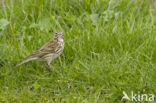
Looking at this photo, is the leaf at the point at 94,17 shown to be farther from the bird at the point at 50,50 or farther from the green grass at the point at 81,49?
the bird at the point at 50,50

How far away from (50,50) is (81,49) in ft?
1.93

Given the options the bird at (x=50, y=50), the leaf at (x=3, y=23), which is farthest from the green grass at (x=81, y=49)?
the bird at (x=50, y=50)

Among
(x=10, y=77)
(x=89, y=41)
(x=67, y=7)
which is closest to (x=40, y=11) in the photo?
(x=67, y=7)

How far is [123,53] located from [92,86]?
38.9 inches

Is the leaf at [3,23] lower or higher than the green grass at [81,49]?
higher

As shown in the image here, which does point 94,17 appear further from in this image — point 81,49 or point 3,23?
point 3,23

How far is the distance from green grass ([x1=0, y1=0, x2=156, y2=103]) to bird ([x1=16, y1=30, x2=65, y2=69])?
0.19m

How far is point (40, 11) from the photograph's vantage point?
7.75 meters

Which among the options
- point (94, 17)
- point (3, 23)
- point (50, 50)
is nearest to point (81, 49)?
point (50, 50)

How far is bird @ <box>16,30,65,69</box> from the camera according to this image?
247 inches

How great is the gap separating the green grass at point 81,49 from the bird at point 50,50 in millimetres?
191

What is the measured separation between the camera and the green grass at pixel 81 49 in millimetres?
5707

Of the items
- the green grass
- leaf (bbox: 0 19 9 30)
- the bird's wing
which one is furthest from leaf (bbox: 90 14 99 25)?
leaf (bbox: 0 19 9 30)

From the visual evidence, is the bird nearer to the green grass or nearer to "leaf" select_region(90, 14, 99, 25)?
the green grass
